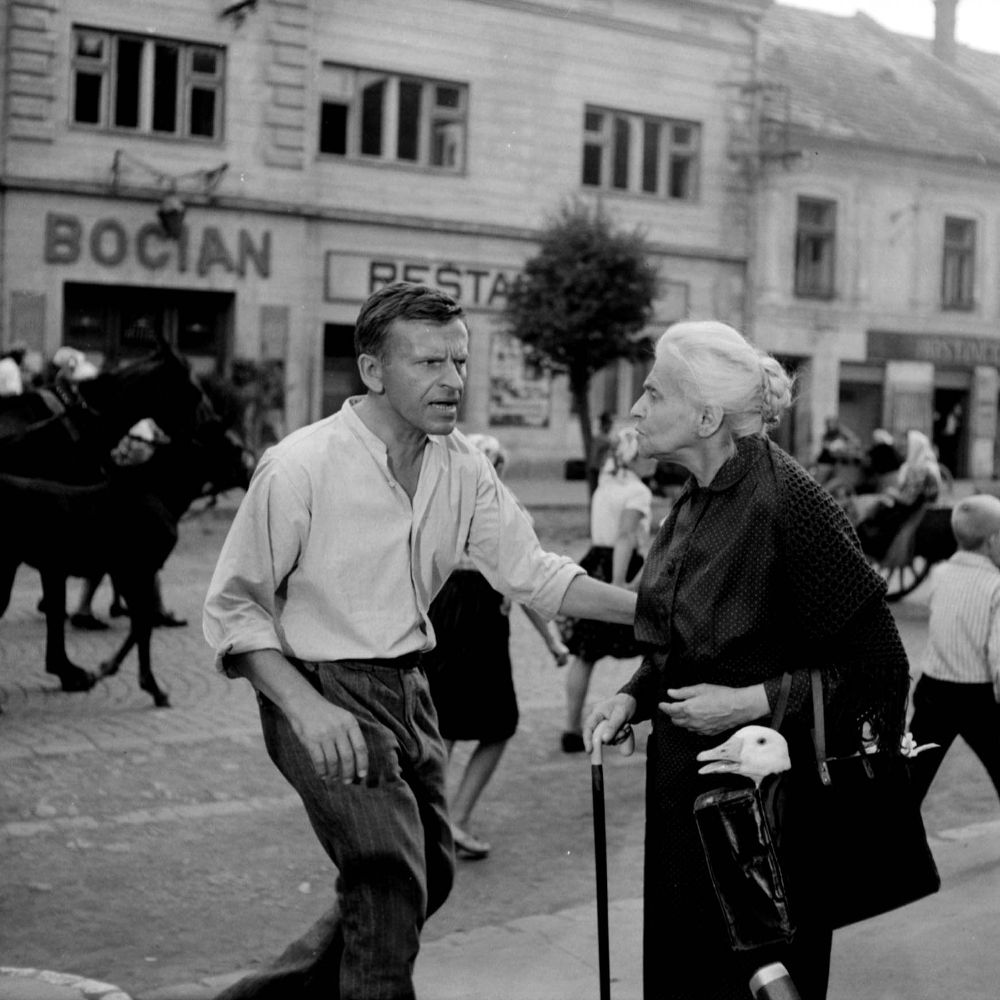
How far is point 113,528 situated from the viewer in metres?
8.88

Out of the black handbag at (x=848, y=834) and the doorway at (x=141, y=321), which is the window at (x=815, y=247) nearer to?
the doorway at (x=141, y=321)

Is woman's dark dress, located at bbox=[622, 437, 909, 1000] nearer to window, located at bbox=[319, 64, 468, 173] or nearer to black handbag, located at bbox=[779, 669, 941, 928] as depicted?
black handbag, located at bbox=[779, 669, 941, 928]

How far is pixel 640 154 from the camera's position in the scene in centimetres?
2927

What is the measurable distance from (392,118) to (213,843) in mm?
21738

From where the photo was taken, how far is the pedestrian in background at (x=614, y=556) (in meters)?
7.66

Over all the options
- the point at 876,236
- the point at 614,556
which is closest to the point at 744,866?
the point at 614,556

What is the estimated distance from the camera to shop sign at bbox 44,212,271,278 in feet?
76.4

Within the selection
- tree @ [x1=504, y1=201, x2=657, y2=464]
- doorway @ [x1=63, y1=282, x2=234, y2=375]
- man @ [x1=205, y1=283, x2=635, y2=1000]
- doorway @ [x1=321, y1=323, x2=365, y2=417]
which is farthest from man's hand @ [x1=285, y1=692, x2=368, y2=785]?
doorway @ [x1=321, y1=323, x2=365, y2=417]

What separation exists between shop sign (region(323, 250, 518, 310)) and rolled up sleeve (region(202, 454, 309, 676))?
22.0m

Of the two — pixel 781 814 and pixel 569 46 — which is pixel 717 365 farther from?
pixel 569 46

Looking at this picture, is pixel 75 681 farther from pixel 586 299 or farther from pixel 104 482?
pixel 586 299

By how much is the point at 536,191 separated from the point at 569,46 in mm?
2652

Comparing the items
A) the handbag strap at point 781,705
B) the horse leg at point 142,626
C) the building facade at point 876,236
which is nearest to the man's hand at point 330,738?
the handbag strap at point 781,705

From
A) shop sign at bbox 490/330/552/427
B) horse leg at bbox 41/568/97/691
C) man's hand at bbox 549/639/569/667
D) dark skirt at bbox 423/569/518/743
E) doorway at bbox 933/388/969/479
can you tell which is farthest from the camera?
doorway at bbox 933/388/969/479
